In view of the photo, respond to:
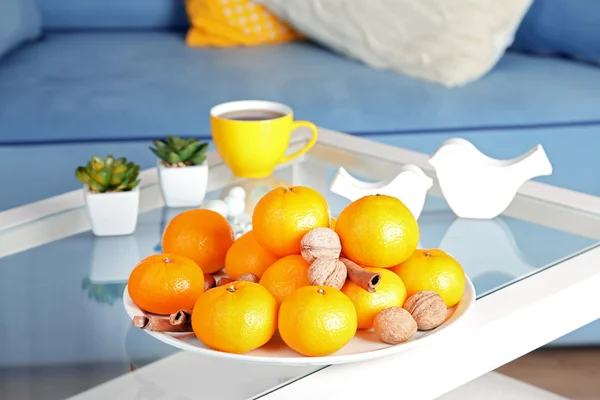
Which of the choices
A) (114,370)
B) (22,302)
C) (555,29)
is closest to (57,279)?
(22,302)

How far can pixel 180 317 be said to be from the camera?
0.77 metres

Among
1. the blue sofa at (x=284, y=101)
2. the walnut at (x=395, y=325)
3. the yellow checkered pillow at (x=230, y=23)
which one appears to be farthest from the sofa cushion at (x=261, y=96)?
the walnut at (x=395, y=325)

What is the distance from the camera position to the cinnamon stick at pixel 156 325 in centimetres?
77

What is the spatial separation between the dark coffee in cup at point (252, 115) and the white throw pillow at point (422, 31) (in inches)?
29.1

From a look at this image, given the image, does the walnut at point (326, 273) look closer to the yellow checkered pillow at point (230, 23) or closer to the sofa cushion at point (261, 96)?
the sofa cushion at point (261, 96)

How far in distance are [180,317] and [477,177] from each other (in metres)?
0.50

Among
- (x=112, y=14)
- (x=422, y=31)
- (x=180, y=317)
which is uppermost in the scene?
(x=180, y=317)

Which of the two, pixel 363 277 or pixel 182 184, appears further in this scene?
pixel 182 184

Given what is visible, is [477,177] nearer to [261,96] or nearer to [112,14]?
[261,96]

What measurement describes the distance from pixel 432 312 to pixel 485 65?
4.17 feet

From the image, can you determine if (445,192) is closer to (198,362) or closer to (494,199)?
(494,199)

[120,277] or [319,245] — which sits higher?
[319,245]

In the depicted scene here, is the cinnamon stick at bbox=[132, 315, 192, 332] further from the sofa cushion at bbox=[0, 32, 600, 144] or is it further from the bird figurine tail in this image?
the sofa cushion at bbox=[0, 32, 600, 144]

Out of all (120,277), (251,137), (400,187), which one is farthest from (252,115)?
(120,277)
